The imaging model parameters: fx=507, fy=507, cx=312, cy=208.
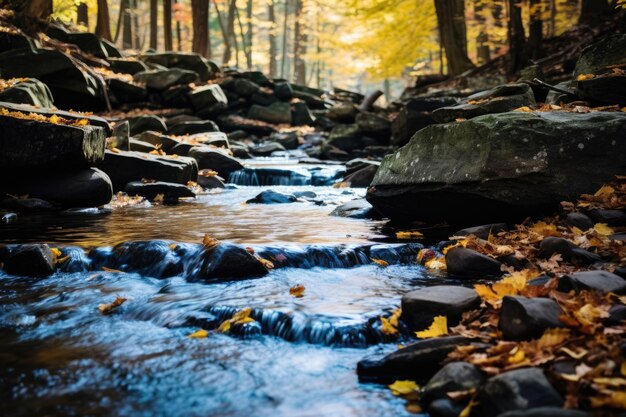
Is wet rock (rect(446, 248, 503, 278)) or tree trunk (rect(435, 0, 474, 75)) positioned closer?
wet rock (rect(446, 248, 503, 278))

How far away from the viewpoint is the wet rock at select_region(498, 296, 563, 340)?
2.68 meters

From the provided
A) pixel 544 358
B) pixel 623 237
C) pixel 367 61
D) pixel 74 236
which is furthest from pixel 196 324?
pixel 367 61

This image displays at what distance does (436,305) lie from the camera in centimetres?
329

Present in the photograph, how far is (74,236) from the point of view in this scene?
6055mm

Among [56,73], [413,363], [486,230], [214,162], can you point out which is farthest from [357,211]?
[56,73]

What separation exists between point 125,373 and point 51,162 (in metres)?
5.80

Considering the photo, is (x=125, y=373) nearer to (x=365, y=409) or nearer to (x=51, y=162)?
(x=365, y=409)

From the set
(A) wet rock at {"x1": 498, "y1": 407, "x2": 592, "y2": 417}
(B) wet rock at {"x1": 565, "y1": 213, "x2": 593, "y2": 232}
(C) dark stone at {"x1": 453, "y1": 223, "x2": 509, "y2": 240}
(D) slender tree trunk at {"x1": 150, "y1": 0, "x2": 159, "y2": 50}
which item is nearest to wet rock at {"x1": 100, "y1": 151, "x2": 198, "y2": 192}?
(C) dark stone at {"x1": 453, "y1": 223, "x2": 509, "y2": 240}

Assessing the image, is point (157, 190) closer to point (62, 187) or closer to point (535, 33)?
point (62, 187)

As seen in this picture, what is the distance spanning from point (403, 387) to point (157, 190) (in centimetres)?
780

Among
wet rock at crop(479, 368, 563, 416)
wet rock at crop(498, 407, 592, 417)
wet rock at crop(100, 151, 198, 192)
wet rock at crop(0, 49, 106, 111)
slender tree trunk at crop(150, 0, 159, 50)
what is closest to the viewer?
wet rock at crop(498, 407, 592, 417)

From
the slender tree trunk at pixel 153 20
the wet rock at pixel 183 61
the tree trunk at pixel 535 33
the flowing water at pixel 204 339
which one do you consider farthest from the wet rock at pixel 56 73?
the tree trunk at pixel 535 33

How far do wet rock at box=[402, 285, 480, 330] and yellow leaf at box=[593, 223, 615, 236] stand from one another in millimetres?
2061

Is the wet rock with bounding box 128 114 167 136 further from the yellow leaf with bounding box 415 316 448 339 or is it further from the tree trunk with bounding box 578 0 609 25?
the yellow leaf with bounding box 415 316 448 339
